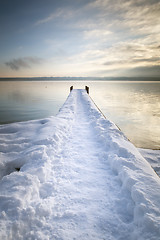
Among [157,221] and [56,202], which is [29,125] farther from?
[157,221]

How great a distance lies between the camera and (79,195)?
6.82 ft

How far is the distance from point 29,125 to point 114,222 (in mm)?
4554

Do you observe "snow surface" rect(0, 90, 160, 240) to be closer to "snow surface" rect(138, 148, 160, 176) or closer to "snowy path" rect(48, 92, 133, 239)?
"snowy path" rect(48, 92, 133, 239)

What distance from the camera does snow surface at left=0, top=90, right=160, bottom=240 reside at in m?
1.53

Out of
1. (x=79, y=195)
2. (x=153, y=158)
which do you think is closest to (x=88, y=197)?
(x=79, y=195)

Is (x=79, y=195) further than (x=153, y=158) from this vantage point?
No

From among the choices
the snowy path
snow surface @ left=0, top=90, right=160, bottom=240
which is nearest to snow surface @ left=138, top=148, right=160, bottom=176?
snow surface @ left=0, top=90, right=160, bottom=240

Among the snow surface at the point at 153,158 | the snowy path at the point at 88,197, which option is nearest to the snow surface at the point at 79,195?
the snowy path at the point at 88,197

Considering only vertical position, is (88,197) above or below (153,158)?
above

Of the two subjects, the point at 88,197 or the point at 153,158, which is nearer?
the point at 88,197

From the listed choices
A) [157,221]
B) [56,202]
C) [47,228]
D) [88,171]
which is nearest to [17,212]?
[47,228]

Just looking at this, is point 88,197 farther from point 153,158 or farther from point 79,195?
point 153,158

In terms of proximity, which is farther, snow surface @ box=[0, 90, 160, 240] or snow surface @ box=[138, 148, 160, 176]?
snow surface @ box=[138, 148, 160, 176]

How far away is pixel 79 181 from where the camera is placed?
2.38m
